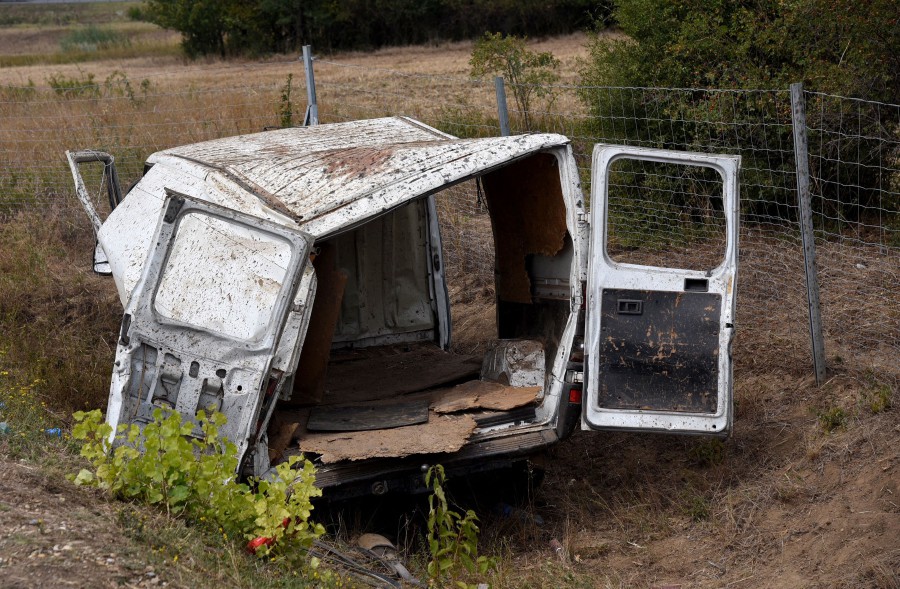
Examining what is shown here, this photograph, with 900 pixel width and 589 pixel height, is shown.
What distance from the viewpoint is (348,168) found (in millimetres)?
5398

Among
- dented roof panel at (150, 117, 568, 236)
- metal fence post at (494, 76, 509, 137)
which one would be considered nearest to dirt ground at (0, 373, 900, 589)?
dented roof panel at (150, 117, 568, 236)

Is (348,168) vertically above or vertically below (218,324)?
above

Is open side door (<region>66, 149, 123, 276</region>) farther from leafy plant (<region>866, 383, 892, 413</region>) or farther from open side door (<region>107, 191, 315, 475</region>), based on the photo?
leafy plant (<region>866, 383, 892, 413</region>)

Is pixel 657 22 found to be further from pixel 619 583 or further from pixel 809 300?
pixel 619 583

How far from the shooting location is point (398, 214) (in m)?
7.20

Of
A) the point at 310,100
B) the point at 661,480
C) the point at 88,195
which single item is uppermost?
the point at 310,100

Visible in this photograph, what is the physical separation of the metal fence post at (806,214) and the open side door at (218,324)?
10.6 ft

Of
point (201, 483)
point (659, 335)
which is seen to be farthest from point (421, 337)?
point (201, 483)

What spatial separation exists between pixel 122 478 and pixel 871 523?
3.64m

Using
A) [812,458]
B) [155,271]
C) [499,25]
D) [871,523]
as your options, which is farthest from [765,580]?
[499,25]

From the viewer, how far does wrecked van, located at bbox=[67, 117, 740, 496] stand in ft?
15.4

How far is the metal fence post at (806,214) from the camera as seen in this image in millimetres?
5987

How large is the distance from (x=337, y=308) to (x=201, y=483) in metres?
1.79

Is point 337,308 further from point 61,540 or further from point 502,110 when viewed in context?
point 502,110
